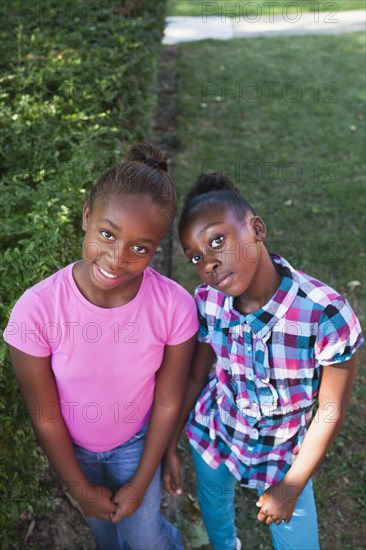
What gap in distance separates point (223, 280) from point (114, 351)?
44 cm

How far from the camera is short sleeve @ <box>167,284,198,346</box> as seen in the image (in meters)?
2.08

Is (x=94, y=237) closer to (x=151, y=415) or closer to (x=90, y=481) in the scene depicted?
(x=151, y=415)

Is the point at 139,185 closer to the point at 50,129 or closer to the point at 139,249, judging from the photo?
the point at 139,249

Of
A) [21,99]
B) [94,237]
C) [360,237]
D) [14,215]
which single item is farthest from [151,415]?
[360,237]

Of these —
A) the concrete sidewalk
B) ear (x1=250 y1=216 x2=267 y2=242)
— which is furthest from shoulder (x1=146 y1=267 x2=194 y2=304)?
the concrete sidewalk

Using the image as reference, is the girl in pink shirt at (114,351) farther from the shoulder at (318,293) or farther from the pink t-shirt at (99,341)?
the shoulder at (318,293)

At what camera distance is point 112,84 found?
14.4 ft

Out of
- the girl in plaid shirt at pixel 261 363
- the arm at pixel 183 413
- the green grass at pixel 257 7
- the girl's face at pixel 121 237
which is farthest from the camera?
the green grass at pixel 257 7

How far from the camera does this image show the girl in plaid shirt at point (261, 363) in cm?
196

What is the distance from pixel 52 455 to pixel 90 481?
0.83ft

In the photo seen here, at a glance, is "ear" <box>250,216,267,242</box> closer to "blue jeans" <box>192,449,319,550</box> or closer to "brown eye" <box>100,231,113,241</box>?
"brown eye" <box>100,231,113,241</box>

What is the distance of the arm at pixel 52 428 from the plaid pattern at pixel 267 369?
42 cm

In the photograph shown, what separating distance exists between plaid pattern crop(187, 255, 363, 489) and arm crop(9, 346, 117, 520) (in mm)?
424

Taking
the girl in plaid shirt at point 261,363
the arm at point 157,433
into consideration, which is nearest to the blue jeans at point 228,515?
the girl in plaid shirt at point 261,363
